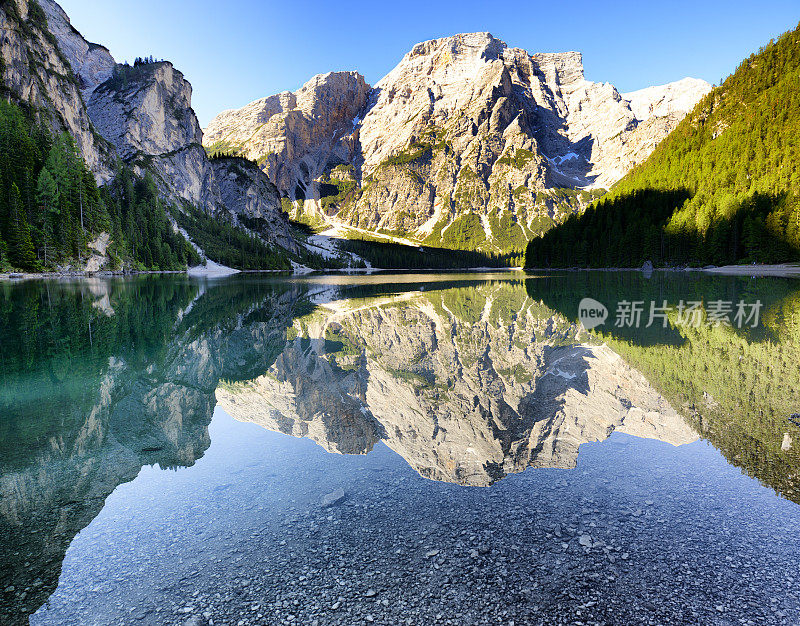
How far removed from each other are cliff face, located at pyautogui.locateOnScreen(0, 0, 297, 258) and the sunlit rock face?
126m

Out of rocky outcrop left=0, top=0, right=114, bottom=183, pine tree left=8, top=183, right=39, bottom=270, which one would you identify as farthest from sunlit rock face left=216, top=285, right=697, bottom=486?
rocky outcrop left=0, top=0, right=114, bottom=183

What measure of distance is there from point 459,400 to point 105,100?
21335 centimetres

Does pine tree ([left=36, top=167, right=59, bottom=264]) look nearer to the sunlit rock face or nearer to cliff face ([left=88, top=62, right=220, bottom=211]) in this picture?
cliff face ([left=88, top=62, right=220, bottom=211])

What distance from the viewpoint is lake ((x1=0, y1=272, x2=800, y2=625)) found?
4199 millimetres

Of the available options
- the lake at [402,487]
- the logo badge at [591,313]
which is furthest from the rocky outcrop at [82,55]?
the lake at [402,487]

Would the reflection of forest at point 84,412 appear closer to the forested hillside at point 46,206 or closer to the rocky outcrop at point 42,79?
the forested hillside at point 46,206

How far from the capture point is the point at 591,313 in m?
26.9

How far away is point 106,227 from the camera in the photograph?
288 ft

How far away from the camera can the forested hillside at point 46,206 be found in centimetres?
6475

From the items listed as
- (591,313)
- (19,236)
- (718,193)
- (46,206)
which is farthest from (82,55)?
(718,193)

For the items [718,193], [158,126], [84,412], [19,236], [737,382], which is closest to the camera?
[84,412]

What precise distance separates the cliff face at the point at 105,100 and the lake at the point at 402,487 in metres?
127

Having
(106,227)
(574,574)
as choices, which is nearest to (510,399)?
(574,574)

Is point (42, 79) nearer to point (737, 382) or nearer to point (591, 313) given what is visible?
point (591, 313)
